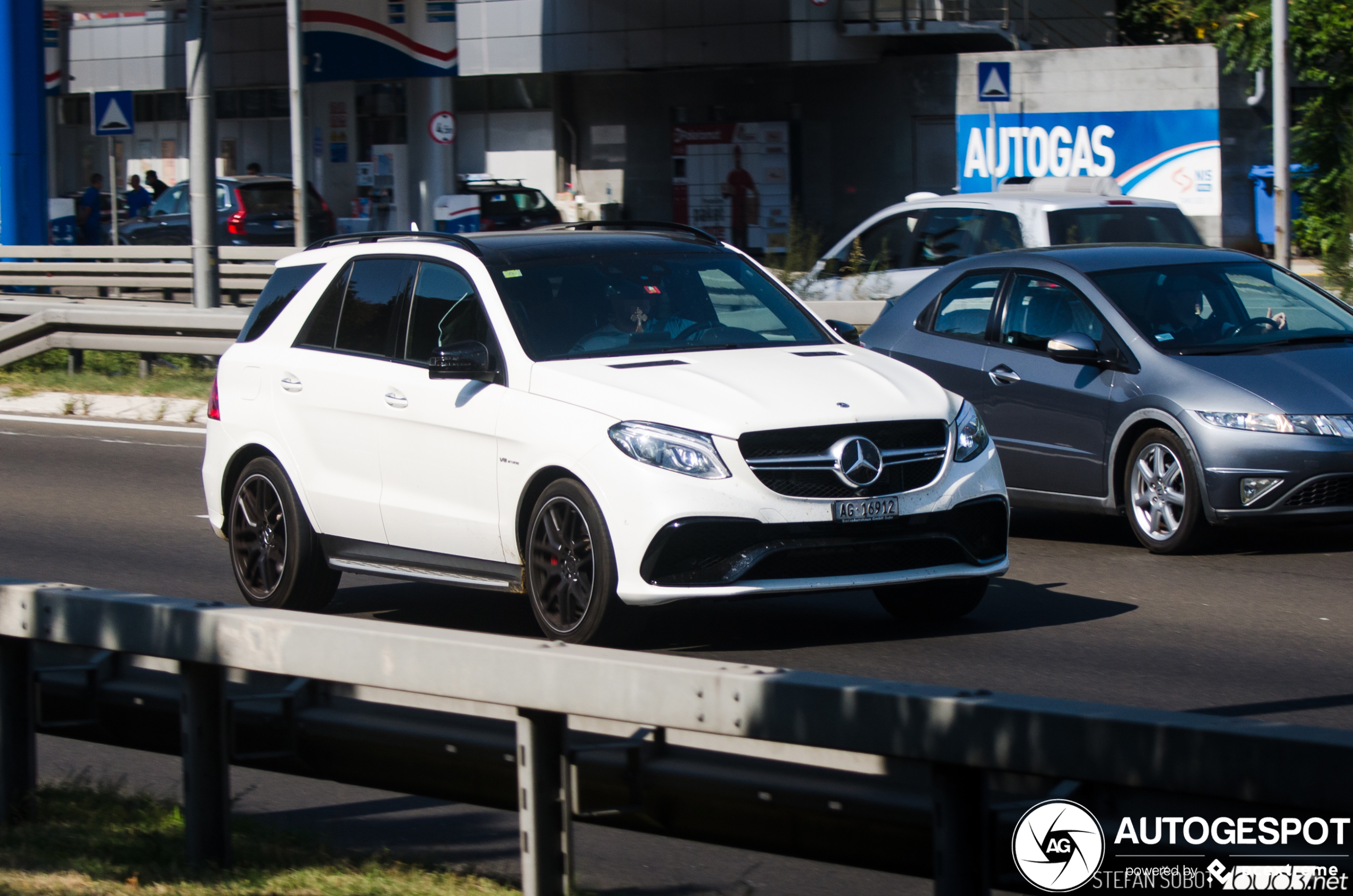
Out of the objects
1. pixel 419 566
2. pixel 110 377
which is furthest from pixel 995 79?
pixel 419 566

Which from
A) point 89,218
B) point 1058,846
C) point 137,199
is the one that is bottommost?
point 1058,846

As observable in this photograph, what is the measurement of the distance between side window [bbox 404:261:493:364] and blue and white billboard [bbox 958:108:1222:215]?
2400 cm

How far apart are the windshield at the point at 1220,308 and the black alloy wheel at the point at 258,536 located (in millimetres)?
4651

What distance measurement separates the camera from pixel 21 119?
26656mm

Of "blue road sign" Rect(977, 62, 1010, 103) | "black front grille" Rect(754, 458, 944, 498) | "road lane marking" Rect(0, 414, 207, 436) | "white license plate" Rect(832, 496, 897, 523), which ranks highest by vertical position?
"blue road sign" Rect(977, 62, 1010, 103)

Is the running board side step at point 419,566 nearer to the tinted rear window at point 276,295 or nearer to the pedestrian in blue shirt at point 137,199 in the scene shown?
the tinted rear window at point 276,295

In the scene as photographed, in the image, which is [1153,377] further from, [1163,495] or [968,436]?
[968,436]

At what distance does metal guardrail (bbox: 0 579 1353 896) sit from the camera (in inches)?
128

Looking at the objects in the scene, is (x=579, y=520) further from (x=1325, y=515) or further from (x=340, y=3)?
(x=340, y=3)

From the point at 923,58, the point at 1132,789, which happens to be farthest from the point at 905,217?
the point at 923,58

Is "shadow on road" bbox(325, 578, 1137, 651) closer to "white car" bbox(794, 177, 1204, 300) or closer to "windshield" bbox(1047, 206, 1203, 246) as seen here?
"white car" bbox(794, 177, 1204, 300)

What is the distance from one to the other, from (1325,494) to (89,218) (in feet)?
101

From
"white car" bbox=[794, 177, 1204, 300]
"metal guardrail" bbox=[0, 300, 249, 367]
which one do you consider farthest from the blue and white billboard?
"metal guardrail" bbox=[0, 300, 249, 367]

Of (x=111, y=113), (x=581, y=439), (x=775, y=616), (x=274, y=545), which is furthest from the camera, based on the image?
(x=111, y=113)
